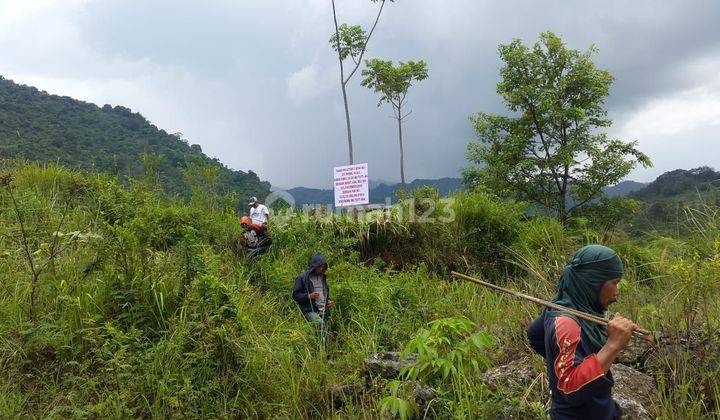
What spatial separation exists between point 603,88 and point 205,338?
15318 mm

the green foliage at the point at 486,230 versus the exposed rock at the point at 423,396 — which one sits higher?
the green foliage at the point at 486,230

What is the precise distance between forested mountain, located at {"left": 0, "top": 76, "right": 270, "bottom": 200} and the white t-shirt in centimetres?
216

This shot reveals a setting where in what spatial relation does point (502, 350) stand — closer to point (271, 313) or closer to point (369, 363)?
point (369, 363)

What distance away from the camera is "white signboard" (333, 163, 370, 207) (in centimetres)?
931

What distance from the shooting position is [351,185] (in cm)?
946

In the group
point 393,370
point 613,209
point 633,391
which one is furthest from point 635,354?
point 613,209

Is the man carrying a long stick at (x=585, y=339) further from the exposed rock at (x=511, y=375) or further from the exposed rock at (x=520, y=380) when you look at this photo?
the exposed rock at (x=511, y=375)

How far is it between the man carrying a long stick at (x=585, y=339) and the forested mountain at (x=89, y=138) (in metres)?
8.96

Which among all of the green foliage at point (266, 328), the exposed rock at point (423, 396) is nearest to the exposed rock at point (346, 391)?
the green foliage at point (266, 328)

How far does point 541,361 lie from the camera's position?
145 inches

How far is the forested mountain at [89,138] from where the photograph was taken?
66.3 ft

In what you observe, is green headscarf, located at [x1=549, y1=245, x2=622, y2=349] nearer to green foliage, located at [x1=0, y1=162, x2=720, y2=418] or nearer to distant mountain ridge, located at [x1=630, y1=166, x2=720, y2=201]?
green foliage, located at [x1=0, y1=162, x2=720, y2=418]

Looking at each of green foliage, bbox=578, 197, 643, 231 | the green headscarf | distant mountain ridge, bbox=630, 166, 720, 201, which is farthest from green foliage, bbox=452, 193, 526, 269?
distant mountain ridge, bbox=630, 166, 720, 201

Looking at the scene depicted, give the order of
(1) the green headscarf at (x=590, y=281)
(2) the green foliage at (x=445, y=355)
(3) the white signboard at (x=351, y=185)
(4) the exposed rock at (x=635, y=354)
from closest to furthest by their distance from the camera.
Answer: (1) the green headscarf at (x=590, y=281)
(2) the green foliage at (x=445, y=355)
(4) the exposed rock at (x=635, y=354)
(3) the white signboard at (x=351, y=185)
